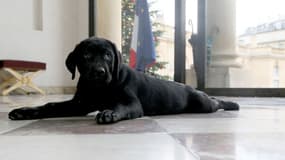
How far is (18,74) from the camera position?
484 centimetres

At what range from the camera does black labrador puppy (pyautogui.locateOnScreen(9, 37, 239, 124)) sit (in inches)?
67.9

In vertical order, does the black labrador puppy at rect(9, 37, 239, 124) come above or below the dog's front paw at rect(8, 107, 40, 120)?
above

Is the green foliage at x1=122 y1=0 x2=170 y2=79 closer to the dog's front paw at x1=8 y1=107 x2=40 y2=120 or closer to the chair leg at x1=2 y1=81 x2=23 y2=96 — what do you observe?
the chair leg at x1=2 y1=81 x2=23 y2=96

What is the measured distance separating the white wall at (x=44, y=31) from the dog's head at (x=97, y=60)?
3.69 m

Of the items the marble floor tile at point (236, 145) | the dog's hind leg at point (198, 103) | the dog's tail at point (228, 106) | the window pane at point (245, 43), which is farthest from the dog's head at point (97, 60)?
the window pane at point (245, 43)

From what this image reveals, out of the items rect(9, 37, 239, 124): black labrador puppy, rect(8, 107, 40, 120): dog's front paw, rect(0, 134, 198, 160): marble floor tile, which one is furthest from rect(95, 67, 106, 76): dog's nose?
rect(0, 134, 198, 160): marble floor tile

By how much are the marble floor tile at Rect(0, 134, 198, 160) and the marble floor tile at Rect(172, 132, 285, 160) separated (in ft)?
0.14

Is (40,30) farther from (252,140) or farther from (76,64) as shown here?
(252,140)

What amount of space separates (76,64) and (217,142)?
0.97 metres

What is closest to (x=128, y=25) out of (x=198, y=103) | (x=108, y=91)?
(x=198, y=103)

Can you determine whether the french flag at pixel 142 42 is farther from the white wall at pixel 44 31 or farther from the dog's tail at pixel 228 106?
the dog's tail at pixel 228 106

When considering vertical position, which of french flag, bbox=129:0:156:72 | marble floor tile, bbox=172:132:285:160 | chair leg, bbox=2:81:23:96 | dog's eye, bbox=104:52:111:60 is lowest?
chair leg, bbox=2:81:23:96

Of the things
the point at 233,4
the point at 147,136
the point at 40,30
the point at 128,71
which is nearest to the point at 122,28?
the point at 40,30

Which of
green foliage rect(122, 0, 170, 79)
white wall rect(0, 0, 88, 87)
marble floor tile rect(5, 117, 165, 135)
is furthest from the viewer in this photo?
white wall rect(0, 0, 88, 87)
